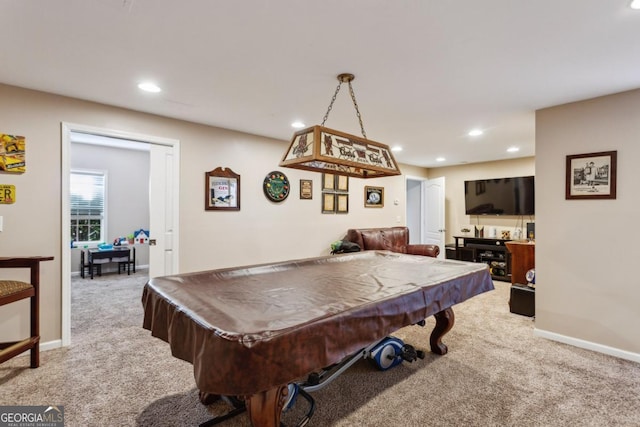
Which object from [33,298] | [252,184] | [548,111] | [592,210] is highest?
[548,111]

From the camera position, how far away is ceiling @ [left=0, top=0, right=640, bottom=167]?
5.41 ft

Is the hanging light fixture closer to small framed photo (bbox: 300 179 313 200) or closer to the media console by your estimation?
small framed photo (bbox: 300 179 313 200)

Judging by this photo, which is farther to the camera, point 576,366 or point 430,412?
point 576,366

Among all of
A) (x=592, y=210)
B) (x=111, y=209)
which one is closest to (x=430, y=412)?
(x=592, y=210)

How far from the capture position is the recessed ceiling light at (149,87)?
102 inches

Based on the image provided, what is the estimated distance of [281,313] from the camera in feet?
4.77

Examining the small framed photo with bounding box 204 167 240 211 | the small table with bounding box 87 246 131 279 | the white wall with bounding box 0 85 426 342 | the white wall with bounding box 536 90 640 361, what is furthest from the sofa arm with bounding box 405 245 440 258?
the small table with bounding box 87 246 131 279

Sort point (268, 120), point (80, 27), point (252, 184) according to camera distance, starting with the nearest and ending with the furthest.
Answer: point (80, 27) < point (268, 120) < point (252, 184)

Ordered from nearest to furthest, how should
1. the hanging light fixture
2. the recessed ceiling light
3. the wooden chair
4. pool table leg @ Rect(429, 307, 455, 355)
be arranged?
the hanging light fixture → the wooden chair → the recessed ceiling light → pool table leg @ Rect(429, 307, 455, 355)

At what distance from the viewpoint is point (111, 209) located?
20.8ft

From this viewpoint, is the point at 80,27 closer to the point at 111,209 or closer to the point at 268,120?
the point at 268,120

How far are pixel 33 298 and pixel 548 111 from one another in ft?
16.1

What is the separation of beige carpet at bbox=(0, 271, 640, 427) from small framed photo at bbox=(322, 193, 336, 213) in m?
2.49

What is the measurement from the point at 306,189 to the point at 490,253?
3.83m
